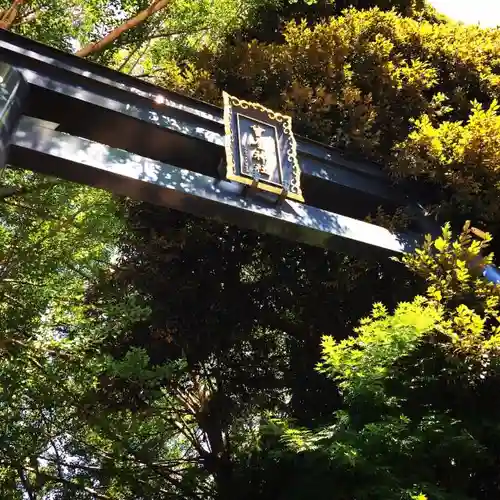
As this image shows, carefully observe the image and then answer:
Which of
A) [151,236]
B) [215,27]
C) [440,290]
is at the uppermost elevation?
[215,27]

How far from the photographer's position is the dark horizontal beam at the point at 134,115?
135 inches

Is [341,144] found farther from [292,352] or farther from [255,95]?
[292,352]

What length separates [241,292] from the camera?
16.2ft

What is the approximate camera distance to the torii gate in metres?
3.11

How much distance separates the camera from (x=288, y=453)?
142 inches

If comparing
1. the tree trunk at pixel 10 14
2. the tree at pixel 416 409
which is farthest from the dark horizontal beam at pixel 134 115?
the tree trunk at pixel 10 14

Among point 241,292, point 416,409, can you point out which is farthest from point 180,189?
point 416,409

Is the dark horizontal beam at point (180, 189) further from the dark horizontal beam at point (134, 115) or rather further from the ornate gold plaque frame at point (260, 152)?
the dark horizontal beam at point (134, 115)

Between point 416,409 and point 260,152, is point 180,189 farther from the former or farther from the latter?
point 416,409

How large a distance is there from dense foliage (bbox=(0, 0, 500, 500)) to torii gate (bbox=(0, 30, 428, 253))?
1.73ft

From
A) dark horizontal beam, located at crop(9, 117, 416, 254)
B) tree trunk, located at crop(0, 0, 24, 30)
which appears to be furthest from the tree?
tree trunk, located at crop(0, 0, 24, 30)

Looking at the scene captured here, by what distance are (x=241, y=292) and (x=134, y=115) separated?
76.3 inches

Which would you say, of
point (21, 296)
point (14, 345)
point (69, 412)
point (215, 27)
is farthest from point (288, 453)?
point (215, 27)

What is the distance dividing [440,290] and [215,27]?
13.8 feet
